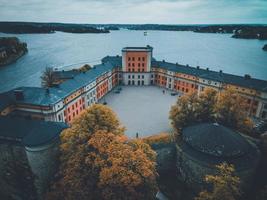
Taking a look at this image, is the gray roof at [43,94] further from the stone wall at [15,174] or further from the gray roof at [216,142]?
the gray roof at [216,142]

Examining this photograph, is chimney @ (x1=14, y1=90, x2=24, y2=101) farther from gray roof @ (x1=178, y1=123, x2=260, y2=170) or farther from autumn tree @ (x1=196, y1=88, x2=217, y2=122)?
autumn tree @ (x1=196, y1=88, x2=217, y2=122)

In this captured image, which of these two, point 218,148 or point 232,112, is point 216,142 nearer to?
point 218,148

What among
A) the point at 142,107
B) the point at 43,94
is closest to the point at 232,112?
the point at 142,107

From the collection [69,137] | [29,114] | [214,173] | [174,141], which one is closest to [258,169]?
[214,173]

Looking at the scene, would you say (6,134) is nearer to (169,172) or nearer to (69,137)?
(69,137)

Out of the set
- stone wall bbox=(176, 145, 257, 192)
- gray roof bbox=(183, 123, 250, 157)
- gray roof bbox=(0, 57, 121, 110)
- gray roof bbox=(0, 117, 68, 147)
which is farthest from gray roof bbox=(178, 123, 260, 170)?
gray roof bbox=(0, 57, 121, 110)

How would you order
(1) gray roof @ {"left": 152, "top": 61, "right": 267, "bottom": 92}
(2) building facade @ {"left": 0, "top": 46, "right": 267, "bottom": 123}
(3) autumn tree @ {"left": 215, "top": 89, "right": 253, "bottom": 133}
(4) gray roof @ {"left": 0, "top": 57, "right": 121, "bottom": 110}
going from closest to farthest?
(3) autumn tree @ {"left": 215, "top": 89, "right": 253, "bottom": 133} < (4) gray roof @ {"left": 0, "top": 57, "right": 121, "bottom": 110} < (2) building facade @ {"left": 0, "top": 46, "right": 267, "bottom": 123} < (1) gray roof @ {"left": 152, "top": 61, "right": 267, "bottom": 92}
